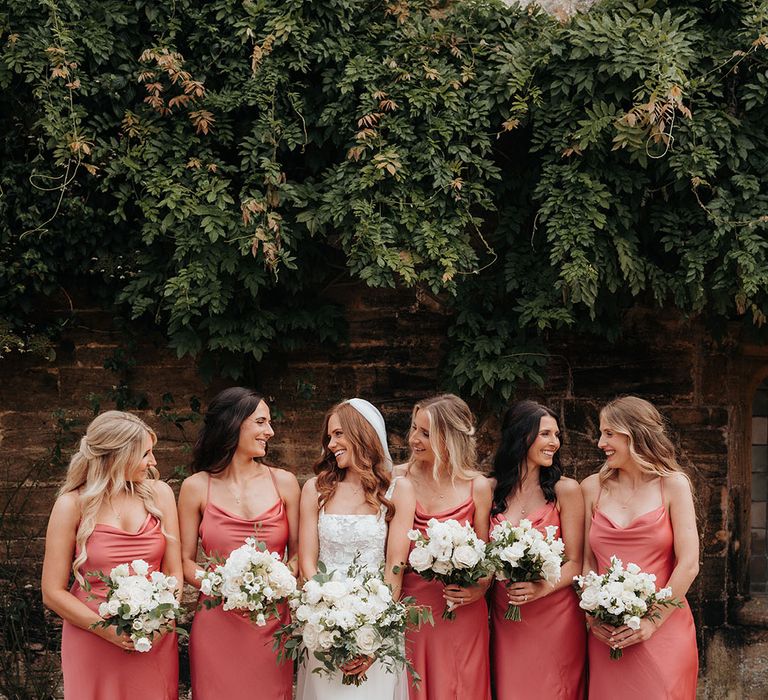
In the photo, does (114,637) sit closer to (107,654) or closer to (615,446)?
(107,654)

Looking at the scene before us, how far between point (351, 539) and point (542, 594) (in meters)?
1.03

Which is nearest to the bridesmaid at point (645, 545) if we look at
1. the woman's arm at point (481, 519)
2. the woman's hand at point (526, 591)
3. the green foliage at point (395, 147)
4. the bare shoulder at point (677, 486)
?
the bare shoulder at point (677, 486)

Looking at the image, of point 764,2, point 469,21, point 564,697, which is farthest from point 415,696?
point 764,2

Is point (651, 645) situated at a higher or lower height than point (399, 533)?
lower

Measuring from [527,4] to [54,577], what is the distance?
4835 mm

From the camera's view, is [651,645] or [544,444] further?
[544,444]

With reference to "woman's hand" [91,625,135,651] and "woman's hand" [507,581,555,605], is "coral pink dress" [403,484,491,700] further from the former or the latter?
"woman's hand" [91,625,135,651]

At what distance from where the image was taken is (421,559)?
4.37 metres

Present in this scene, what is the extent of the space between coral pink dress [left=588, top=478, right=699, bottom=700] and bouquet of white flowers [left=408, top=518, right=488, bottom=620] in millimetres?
731

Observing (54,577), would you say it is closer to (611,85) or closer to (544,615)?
(544,615)

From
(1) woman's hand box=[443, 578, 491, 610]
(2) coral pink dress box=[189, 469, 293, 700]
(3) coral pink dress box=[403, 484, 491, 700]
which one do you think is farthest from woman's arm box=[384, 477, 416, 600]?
(2) coral pink dress box=[189, 469, 293, 700]

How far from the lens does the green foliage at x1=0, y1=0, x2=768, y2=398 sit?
5.83 m

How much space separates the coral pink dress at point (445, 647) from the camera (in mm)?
4773

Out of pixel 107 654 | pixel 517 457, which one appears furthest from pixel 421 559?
pixel 107 654
